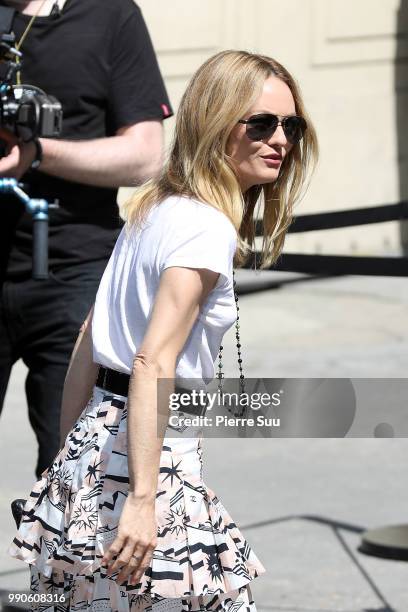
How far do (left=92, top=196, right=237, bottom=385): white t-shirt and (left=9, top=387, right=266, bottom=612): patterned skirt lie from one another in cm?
11

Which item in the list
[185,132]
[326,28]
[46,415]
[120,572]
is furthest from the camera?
[326,28]

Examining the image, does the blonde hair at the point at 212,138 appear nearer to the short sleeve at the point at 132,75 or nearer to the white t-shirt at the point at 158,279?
the white t-shirt at the point at 158,279

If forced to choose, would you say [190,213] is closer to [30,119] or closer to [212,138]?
[212,138]

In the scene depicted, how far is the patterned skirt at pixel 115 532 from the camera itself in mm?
2488

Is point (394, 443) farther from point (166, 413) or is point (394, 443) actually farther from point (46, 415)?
point (166, 413)

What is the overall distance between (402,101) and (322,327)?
336cm

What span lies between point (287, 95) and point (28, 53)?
1.21m

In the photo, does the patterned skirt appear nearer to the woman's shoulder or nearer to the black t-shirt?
the woman's shoulder

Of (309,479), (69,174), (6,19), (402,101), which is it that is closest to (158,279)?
(69,174)

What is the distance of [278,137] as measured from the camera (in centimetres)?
262

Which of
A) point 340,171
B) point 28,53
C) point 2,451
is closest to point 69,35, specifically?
point 28,53

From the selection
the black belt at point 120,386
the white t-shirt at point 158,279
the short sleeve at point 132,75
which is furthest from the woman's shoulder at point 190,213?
the short sleeve at point 132,75

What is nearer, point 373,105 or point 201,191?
point 201,191

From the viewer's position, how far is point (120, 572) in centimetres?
242
